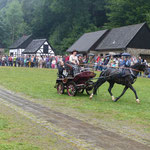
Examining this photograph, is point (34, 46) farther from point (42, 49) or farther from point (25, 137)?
point (25, 137)

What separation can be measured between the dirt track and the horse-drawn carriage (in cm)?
361

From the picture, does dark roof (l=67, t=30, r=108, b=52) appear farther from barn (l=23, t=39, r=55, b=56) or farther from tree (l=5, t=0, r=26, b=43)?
tree (l=5, t=0, r=26, b=43)

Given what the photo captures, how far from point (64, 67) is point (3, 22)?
71.7 meters

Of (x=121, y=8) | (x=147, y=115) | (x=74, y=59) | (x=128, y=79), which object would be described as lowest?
(x=147, y=115)

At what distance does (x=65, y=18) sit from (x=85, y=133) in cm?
7140

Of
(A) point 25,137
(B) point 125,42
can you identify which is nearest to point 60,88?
(A) point 25,137

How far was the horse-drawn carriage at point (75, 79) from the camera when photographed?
12477 millimetres

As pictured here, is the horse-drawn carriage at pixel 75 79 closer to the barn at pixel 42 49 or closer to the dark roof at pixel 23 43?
the barn at pixel 42 49

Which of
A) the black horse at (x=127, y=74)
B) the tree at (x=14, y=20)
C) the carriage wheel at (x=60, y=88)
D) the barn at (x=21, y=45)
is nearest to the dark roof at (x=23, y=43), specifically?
the barn at (x=21, y=45)

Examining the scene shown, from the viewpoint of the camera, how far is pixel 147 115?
8.80 metres

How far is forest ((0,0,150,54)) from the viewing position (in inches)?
2136

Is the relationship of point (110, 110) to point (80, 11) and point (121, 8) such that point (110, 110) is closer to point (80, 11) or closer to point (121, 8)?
point (121, 8)

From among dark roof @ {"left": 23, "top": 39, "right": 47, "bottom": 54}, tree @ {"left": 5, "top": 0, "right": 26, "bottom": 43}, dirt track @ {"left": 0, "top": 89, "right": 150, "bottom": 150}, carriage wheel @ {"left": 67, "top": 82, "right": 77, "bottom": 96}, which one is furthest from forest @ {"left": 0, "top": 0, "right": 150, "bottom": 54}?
dirt track @ {"left": 0, "top": 89, "right": 150, "bottom": 150}

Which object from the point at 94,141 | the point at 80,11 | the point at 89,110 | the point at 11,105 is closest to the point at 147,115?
the point at 89,110
